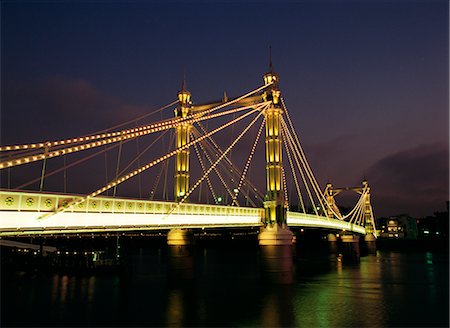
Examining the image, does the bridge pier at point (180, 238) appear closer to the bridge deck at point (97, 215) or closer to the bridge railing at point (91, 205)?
the bridge deck at point (97, 215)

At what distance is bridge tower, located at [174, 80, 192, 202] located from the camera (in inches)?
1603

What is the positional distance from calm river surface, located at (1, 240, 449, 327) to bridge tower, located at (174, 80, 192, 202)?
22.1 feet

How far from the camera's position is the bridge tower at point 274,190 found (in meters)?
37.7

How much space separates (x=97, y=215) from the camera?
2211 centimetres

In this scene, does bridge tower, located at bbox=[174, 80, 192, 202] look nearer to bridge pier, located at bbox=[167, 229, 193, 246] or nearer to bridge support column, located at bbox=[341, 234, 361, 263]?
bridge pier, located at bbox=[167, 229, 193, 246]

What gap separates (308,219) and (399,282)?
38.0ft

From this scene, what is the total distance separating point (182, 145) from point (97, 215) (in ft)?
67.3

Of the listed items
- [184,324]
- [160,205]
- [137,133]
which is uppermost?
[137,133]

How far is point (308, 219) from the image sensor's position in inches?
1991

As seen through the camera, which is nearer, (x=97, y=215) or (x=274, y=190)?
(x=97, y=215)

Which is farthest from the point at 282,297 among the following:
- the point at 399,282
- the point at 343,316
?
the point at 399,282

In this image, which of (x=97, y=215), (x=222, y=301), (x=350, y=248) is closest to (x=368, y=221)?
(x=350, y=248)

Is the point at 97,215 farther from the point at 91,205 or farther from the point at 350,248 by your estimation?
the point at 350,248

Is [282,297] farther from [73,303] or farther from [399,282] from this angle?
[399,282]
